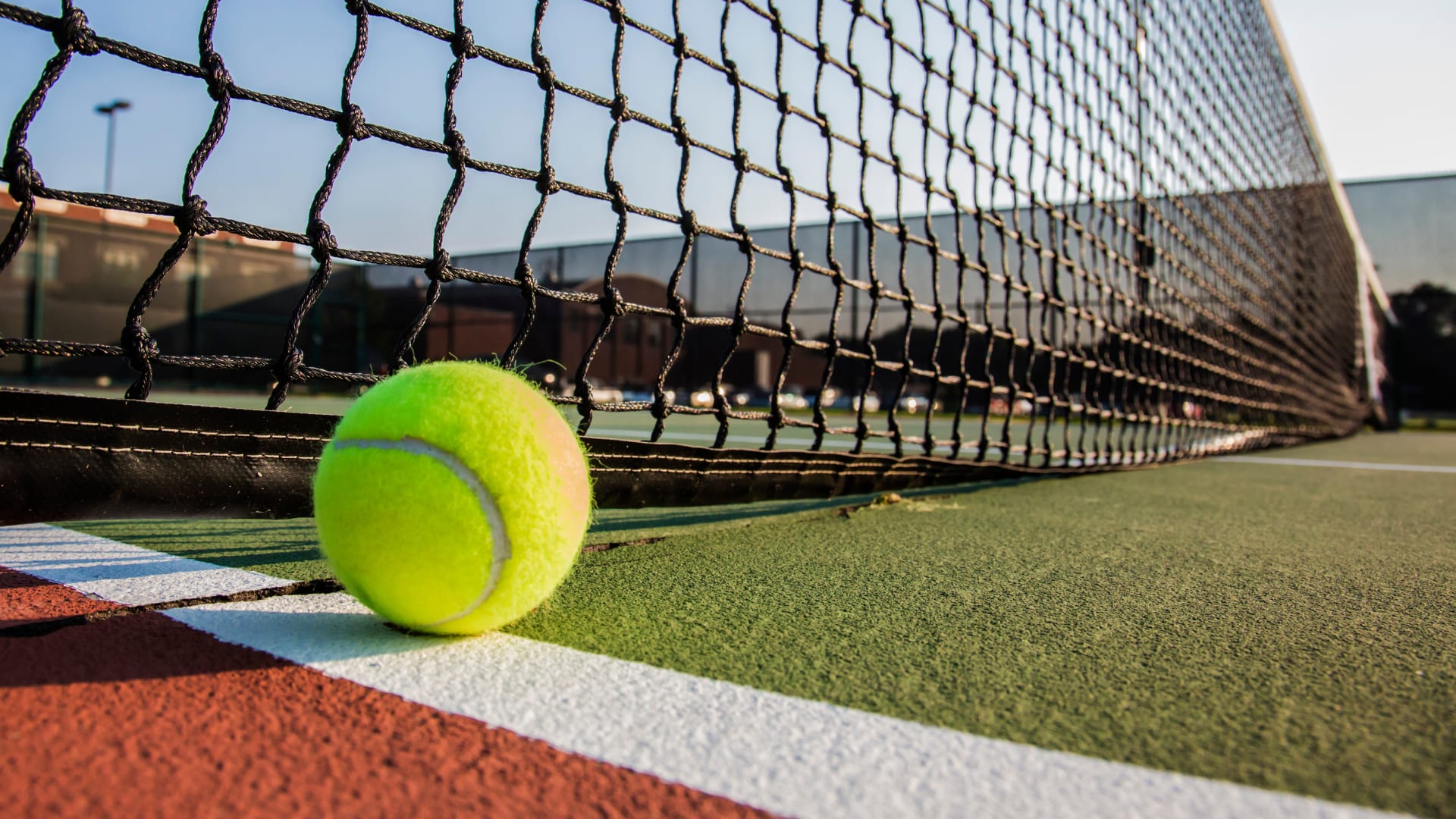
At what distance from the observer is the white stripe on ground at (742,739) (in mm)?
553

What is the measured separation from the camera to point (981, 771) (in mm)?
593

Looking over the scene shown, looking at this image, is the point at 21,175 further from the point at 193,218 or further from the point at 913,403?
the point at 913,403

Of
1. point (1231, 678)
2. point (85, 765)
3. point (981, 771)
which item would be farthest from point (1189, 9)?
point (85, 765)

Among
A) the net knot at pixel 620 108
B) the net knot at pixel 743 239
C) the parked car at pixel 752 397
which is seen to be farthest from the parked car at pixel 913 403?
the net knot at pixel 620 108

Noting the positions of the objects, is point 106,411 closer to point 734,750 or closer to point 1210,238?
point 734,750

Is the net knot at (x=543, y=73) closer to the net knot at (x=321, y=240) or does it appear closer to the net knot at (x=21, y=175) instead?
the net knot at (x=321, y=240)

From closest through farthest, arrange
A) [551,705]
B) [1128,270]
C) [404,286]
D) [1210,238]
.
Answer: [551,705] < [1128,270] < [1210,238] < [404,286]

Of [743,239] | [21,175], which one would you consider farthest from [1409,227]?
[21,175]

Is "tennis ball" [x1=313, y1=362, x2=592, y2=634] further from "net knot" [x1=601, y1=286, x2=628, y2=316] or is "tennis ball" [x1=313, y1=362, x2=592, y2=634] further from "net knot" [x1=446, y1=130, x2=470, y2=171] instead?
"net knot" [x1=601, y1=286, x2=628, y2=316]

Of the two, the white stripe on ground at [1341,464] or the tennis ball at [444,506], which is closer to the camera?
the tennis ball at [444,506]

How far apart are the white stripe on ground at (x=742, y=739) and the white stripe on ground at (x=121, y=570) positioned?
17 centimetres

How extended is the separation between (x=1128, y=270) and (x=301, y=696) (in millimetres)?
3286

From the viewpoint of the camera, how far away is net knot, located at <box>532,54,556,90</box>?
1.35m

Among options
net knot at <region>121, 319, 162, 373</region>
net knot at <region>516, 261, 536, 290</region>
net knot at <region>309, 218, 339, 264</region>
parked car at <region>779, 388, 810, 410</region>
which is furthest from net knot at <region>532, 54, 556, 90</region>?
parked car at <region>779, 388, 810, 410</region>
